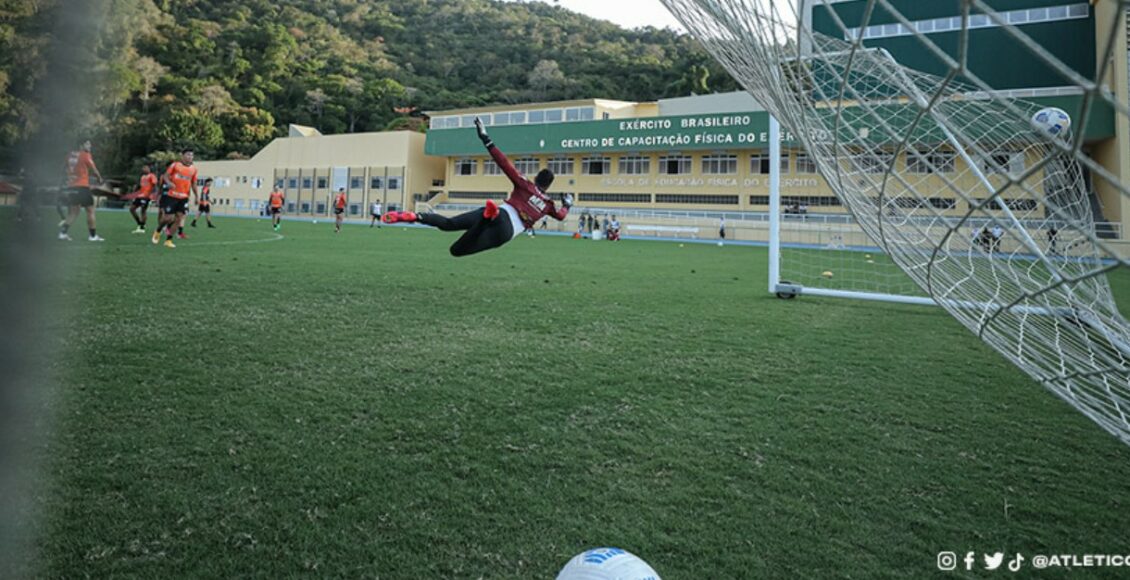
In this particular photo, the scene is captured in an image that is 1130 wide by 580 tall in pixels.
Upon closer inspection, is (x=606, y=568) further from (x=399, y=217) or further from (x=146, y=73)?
(x=399, y=217)

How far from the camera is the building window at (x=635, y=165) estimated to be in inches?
1469

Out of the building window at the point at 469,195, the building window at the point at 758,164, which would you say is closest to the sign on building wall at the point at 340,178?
the building window at the point at 469,195

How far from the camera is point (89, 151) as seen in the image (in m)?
0.58

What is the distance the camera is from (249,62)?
210 centimetres

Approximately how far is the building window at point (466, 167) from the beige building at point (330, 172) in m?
2.14

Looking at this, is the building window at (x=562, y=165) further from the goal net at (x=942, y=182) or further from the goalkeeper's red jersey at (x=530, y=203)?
the goal net at (x=942, y=182)

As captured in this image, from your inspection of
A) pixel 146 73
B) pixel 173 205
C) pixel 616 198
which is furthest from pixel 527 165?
pixel 146 73

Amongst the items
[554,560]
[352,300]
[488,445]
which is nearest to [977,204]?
[554,560]

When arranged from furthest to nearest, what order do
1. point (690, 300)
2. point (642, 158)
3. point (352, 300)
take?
point (642, 158) → point (690, 300) → point (352, 300)

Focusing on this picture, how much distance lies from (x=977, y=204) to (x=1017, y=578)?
1369mm

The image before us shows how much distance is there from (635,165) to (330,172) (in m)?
20.0

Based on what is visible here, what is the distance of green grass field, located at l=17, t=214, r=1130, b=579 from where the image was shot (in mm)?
2205

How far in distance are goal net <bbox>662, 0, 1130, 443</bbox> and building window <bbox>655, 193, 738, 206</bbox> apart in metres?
31.7

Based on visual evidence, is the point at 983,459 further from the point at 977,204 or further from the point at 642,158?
Answer: the point at 642,158
